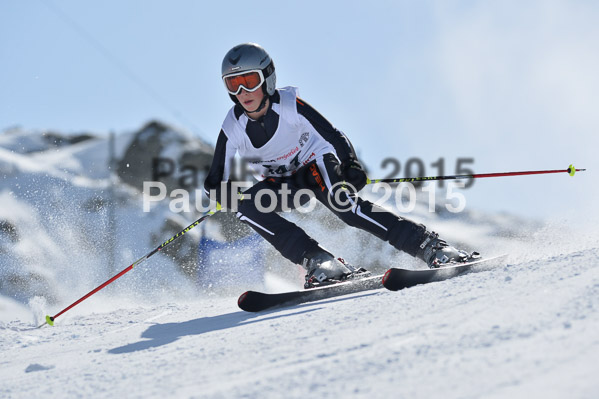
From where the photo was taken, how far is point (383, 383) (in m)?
1.83

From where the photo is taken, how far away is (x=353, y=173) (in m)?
4.43

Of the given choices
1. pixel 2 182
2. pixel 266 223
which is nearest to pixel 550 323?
pixel 266 223

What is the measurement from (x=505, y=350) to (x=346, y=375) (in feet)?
1.67

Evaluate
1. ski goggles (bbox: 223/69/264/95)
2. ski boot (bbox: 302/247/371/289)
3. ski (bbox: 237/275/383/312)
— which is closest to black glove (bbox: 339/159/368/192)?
ski boot (bbox: 302/247/371/289)

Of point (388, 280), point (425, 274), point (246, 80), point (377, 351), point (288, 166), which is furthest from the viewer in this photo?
point (288, 166)

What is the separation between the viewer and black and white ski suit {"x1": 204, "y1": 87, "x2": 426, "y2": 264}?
4473mm

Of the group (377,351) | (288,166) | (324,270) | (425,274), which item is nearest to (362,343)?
(377,351)

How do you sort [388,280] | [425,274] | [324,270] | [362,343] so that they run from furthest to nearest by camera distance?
1. [324,270]
2. [425,274]
3. [388,280]
4. [362,343]

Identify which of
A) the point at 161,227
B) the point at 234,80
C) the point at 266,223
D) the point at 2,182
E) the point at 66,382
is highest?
the point at 2,182

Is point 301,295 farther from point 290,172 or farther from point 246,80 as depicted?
point 246,80

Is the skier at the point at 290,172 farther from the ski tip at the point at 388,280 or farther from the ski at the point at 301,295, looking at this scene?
the ski tip at the point at 388,280

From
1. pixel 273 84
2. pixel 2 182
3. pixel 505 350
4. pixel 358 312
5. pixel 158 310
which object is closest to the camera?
pixel 505 350

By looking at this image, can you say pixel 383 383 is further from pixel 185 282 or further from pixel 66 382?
pixel 185 282

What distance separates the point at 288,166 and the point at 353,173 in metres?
0.57
